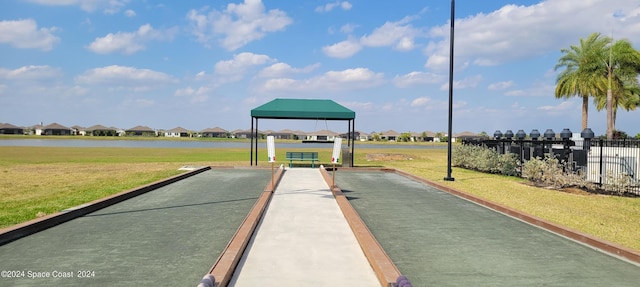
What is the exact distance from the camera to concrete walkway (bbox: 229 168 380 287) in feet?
15.6

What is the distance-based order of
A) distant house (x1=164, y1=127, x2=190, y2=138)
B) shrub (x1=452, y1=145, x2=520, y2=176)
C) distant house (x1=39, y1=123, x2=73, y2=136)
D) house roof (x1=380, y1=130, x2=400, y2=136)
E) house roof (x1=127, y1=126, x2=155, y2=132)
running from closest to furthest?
shrub (x1=452, y1=145, x2=520, y2=176) → distant house (x1=39, y1=123, x2=73, y2=136) → house roof (x1=127, y1=126, x2=155, y2=132) → house roof (x1=380, y1=130, x2=400, y2=136) → distant house (x1=164, y1=127, x2=190, y2=138)

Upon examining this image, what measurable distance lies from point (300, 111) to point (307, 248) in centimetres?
1568

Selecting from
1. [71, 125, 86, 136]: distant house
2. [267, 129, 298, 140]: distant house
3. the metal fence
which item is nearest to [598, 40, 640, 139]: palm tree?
the metal fence

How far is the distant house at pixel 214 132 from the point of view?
16412cm

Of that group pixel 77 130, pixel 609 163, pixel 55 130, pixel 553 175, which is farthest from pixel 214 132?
pixel 609 163

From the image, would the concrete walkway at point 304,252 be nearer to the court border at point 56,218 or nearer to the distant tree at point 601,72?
the court border at point 56,218

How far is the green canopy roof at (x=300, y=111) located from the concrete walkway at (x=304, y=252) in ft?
39.5

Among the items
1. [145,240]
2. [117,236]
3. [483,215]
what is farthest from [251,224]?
[483,215]

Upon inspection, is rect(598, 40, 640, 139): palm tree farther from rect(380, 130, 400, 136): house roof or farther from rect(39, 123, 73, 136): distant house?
rect(39, 123, 73, 136): distant house

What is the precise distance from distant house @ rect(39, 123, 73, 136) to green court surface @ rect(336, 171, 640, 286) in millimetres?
162853

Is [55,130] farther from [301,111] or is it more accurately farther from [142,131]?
[301,111]

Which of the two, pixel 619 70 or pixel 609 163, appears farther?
pixel 619 70

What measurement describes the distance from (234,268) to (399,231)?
342 centimetres

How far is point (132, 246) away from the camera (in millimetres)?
6168
